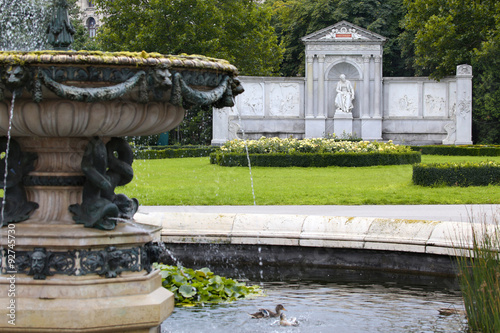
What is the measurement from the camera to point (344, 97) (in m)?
31.9

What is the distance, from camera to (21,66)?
4.30 meters

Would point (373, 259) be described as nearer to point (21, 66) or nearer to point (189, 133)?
point (21, 66)

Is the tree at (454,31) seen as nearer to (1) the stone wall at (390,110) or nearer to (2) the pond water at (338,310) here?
(1) the stone wall at (390,110)

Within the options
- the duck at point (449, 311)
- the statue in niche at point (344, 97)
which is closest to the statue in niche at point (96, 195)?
the duck at point (449, 311)

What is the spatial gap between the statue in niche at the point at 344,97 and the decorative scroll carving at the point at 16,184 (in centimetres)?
2767

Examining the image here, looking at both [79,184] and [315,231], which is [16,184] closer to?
[79,184]

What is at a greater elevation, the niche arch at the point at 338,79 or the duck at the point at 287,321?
the niche arch at the point at 338,79

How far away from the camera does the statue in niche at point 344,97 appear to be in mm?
31875

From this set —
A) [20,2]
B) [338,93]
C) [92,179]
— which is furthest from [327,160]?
[20,2]

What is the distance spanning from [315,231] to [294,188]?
7.64 metres

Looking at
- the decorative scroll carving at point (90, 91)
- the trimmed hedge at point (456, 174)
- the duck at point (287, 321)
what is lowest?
the duck at point (287, 321)

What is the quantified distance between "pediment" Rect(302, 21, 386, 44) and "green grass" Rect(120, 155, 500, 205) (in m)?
12.1

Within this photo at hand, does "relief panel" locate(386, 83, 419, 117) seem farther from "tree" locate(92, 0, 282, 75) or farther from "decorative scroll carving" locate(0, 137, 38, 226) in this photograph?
"decorative scroll carving" locate(0, 137, 38, 226)

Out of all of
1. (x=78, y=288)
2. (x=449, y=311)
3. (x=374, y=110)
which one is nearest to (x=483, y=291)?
(x=449, y=311)
